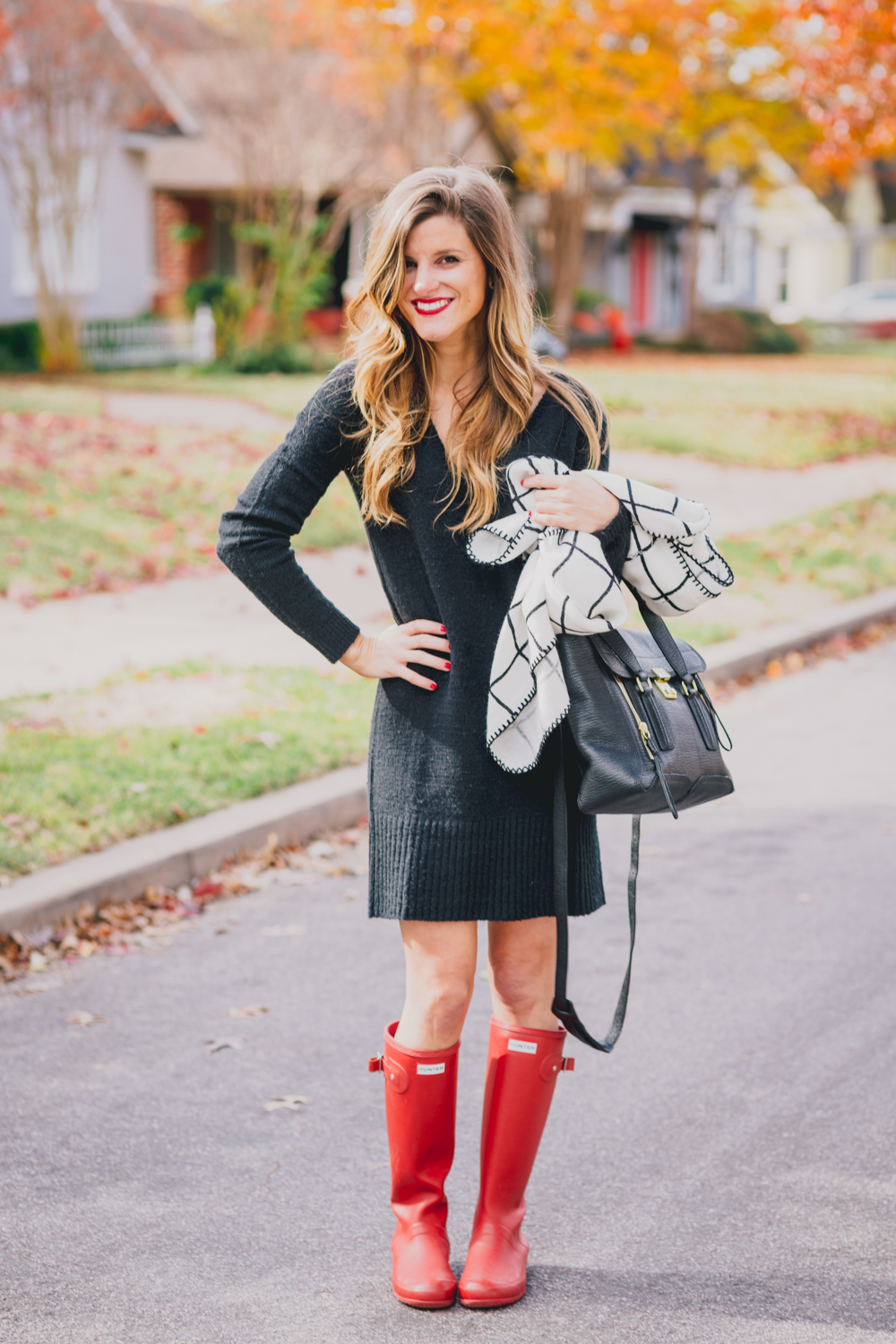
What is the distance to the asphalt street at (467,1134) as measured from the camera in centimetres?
282

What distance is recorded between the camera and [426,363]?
273cm

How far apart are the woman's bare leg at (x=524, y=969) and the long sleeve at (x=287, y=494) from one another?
64 centimetres

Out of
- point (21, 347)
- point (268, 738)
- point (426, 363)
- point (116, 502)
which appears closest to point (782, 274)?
point (21, 347)

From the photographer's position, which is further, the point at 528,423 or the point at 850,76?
the point at 850,76

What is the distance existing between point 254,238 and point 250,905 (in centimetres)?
1832

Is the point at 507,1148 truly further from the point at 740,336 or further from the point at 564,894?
the point at 740,336

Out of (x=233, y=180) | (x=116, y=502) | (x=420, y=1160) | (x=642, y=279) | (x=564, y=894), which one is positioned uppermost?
(x=233, y=180)

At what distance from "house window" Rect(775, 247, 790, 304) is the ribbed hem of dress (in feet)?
184

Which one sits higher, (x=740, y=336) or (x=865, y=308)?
(x=865, y=308)

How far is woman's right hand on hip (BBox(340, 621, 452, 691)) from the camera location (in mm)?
2689

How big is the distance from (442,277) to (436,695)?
73cm

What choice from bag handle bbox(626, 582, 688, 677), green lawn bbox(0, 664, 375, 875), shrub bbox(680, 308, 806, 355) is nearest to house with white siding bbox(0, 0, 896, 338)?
shrub bbox(680, 308, 806, 355)

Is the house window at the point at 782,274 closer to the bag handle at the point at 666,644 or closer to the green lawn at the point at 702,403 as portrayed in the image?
the green lawn at the point at 702,403

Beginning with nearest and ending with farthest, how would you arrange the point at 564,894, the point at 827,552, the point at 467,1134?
the point at 564,894, the point at 467,1134, the point at 827,552
